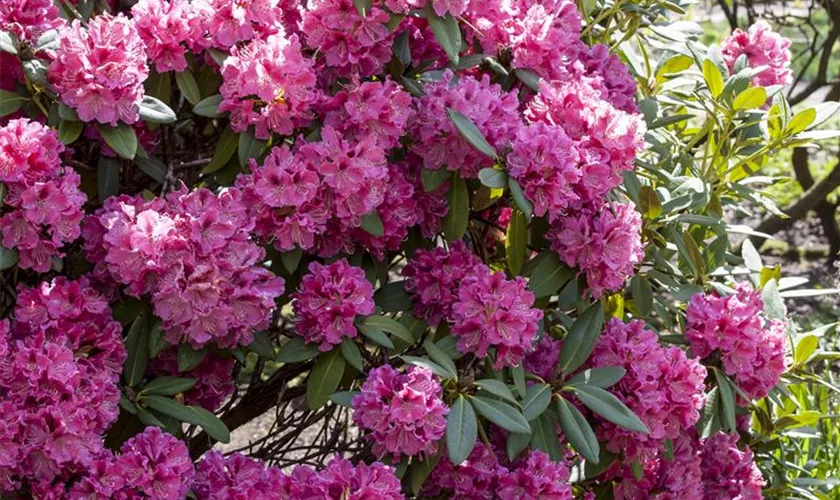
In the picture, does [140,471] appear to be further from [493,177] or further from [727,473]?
[727,473]

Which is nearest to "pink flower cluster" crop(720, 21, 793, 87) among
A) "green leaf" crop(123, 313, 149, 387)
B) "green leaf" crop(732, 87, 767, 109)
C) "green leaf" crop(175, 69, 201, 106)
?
"green leaf" crop(732, 87, 767, 109)

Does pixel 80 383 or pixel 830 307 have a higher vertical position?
pixel 80 383

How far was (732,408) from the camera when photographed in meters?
2.19

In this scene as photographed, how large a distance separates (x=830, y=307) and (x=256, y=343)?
3.86 m

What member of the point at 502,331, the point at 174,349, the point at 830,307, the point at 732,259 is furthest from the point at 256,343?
the point at 830,307

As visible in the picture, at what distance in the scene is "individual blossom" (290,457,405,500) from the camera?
179 cm

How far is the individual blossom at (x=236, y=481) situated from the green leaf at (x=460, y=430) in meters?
0.27

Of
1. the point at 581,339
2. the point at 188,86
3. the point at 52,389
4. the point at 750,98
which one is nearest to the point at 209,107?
the point at 188,86

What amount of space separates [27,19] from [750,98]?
134 cm

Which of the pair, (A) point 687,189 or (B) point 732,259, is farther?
(B) point 732,259

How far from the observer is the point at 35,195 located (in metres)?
1.83

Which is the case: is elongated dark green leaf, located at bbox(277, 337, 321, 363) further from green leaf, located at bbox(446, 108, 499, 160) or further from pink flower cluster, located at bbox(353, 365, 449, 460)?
green leaf, located at bbox(446, 108, 499, 160)

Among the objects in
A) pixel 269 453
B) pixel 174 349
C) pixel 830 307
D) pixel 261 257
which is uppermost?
pixel 261 257

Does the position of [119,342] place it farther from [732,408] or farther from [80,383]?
[732,408]
